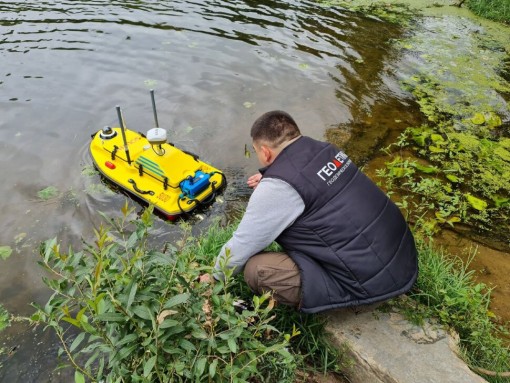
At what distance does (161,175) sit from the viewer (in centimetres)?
400

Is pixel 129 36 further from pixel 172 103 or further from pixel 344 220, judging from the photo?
pixel 344 220

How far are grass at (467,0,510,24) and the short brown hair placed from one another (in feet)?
33.6

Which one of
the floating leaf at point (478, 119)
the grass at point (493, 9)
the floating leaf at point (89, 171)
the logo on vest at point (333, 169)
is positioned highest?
the grass at point (493, 9)

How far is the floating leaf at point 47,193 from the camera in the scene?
4375 millimetres

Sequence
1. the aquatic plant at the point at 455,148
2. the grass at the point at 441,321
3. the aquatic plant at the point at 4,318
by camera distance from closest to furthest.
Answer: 1. the grass at the point at 441,321
2. the aquatic plant at the point at 4,318
3. the aquatic plant at the point at 455,148

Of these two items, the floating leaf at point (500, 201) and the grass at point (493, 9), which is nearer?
the floating leaf at point (500, 201)

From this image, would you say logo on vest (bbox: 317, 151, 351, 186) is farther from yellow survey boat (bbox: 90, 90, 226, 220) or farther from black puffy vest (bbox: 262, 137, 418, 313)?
yellow survey boat (bbox: 90, 90, 226, 220)

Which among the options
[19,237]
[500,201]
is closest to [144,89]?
[19,237]

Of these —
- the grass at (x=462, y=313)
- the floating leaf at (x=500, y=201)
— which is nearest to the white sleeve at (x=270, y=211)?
the grass at (x=462, y=313)

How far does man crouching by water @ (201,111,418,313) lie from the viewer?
2.25m

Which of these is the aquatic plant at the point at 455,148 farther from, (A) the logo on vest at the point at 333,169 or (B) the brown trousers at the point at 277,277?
(B) the brown trousers at the point at 277,277

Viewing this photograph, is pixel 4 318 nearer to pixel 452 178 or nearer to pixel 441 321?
pixel 441 321

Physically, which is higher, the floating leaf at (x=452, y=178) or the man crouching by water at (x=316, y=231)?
the man crouching by water at (x=316, y=231)

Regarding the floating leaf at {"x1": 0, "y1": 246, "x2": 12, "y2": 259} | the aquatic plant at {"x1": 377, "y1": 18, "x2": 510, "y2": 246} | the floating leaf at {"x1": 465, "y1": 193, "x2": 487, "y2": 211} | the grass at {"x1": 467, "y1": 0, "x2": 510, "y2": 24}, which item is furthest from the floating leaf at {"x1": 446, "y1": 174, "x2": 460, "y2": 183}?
the grass at {"x1": 467, "y1": 0, "x2": 510, "y2": 24}
